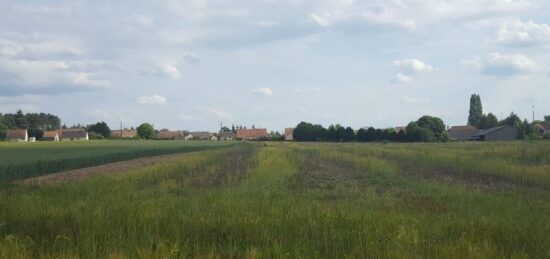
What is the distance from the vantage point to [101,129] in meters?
157

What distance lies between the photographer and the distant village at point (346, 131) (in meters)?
99.7

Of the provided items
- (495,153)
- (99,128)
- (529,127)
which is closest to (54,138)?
(99,128)

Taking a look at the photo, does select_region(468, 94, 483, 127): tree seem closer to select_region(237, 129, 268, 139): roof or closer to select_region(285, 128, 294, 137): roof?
select_region(285, 128, 294, 137): roof

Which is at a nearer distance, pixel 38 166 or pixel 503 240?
pixel 503 240

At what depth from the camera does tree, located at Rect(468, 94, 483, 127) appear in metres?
140

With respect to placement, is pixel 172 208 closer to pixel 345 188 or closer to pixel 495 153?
pixel 345 188

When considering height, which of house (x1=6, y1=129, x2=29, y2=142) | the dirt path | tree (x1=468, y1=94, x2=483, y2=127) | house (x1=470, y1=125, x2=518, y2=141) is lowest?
the dirt path

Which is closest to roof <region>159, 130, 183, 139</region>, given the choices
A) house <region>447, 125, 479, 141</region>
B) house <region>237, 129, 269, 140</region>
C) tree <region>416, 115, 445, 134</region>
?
house <region>237, 129, 269, 140</region>

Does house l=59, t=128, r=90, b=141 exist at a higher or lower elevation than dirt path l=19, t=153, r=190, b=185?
higher

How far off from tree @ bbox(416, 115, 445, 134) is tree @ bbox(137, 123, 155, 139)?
8171 centimetres

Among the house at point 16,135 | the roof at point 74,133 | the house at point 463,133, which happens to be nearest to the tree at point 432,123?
the house at point 463,133

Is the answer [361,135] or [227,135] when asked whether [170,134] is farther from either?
[361,135]

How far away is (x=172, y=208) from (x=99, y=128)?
153 metres

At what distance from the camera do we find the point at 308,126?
126m
